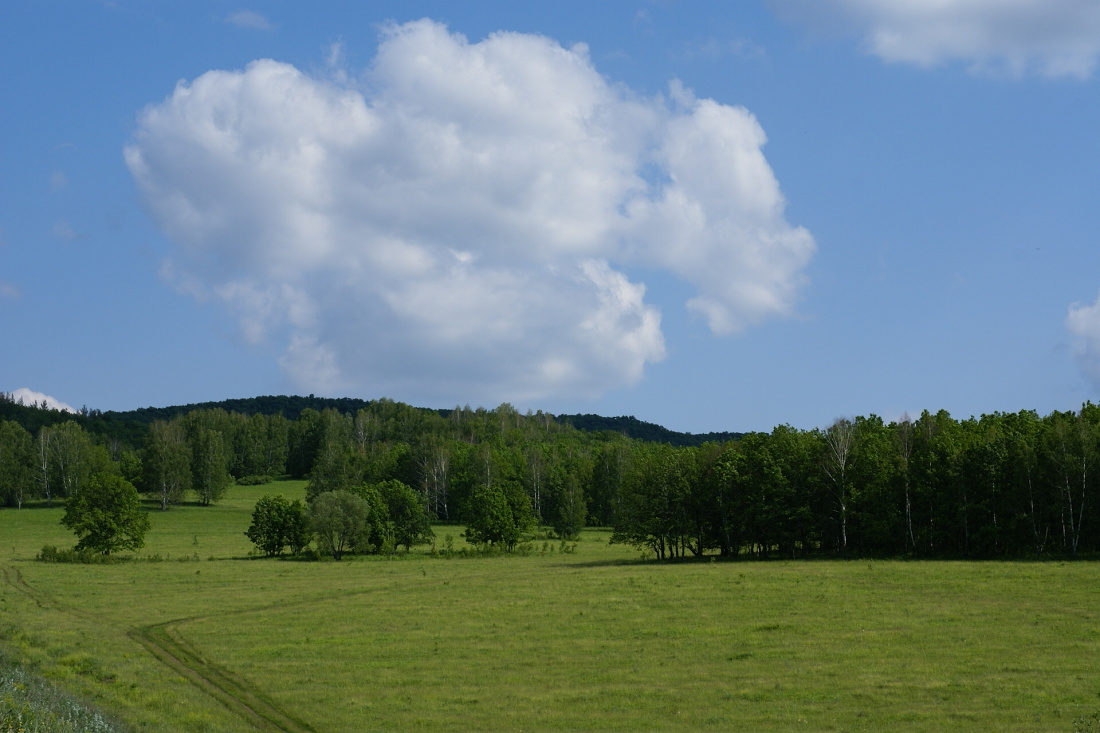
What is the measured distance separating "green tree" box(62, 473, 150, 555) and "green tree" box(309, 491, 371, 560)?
15.5m

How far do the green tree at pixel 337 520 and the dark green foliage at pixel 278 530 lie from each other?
1.65 meters

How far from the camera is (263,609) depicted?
5056 cm

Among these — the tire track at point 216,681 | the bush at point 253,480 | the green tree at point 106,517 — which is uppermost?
the bush at point 253,480

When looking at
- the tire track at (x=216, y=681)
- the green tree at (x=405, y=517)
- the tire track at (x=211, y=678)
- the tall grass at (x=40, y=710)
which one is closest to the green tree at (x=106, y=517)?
the green tree at (x=405, y=517)

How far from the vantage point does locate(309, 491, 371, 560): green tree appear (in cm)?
8675

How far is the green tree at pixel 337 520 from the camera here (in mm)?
86750

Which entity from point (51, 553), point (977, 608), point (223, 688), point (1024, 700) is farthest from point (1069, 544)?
point (51, 553)

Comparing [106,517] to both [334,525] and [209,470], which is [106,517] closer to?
[334,525]

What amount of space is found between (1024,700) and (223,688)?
26848 mm

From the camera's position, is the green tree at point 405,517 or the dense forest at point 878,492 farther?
the green tree at point 405,517

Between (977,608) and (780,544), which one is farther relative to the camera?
(780,544)

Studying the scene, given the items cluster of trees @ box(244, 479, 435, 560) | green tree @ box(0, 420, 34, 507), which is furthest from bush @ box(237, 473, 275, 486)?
cluster of trees @ box(244, 479, 435, 560)

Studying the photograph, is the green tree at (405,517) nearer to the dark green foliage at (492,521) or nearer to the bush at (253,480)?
the dark green foliage at (492,521)

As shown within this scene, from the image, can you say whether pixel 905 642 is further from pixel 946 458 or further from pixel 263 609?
pixel 946 458
